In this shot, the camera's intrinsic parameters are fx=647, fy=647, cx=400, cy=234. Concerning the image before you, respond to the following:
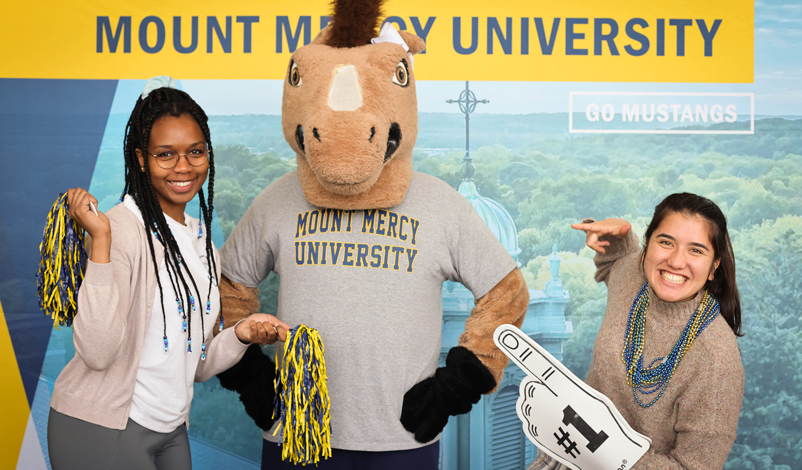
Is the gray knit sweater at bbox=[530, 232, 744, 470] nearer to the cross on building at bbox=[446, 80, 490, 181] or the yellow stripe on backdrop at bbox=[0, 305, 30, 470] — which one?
the cross on building at bbox=[446, 80, 490, 181]

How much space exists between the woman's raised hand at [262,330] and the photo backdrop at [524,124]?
115 centimetres

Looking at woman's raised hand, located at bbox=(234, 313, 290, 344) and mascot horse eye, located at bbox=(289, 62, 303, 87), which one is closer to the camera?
woman's raised hand, located at bbox=(234, 313, 290, 344)

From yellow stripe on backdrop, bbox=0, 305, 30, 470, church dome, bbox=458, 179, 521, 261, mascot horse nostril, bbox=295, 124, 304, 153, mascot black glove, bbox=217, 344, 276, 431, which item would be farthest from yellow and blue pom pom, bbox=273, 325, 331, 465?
yellow stripe on backdrop, bbox=0, 305, 30, 470

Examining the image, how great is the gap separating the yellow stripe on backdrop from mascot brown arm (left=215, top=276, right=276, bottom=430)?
1.50 m

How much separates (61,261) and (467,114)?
1.82 meters

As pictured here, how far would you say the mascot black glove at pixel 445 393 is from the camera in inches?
70.4

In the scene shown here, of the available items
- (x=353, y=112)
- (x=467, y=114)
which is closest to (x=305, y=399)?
(x=353, y=112)

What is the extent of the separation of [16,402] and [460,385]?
217 centimetres

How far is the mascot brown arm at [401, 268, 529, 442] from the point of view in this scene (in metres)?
1.79

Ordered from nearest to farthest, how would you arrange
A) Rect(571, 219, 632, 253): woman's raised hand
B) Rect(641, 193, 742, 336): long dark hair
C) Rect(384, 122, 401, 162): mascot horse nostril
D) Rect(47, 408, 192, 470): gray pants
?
Rect(47, 408, 192, 470): gray pants < Rect(641, 193, 742, 336): long dark hair < Rect(384, 122, 401, 162): mascot horse nostril < Rect(571, 219, 632, 253): woman's raised hand

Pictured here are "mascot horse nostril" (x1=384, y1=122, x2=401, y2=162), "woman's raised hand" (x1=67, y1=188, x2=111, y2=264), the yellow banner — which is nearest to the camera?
"woman's raised hand" (x1=67, y1=188, x2=111, y2=264)

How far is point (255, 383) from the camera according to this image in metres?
1.92

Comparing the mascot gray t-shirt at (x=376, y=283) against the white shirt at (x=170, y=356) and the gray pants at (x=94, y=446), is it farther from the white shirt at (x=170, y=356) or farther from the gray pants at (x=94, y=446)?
the gray pants at (x=94, y=446)

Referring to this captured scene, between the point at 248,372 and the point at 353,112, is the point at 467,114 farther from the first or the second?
the point at 248,372
